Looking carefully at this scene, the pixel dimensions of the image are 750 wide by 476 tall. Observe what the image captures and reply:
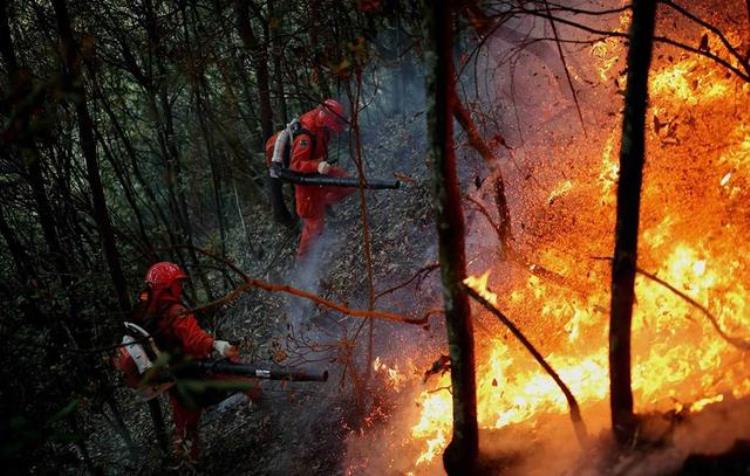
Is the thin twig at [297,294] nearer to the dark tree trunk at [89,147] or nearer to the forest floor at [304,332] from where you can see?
the forest floor at [304,332]

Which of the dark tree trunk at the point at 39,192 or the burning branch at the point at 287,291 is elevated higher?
the dark tree trunk at the point at 39,192

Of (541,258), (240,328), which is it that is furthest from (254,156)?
(541,258)

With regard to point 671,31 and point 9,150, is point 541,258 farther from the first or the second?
point 9,150

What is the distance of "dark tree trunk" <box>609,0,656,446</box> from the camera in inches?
122

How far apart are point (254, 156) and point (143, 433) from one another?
7071mm

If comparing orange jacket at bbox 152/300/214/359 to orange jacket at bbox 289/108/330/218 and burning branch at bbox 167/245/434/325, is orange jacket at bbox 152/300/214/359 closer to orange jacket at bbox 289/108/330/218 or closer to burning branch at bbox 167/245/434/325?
burning branch at bbox 167/245/434/325

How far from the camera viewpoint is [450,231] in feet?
12.1

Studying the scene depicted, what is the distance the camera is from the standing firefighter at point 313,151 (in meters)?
9.26

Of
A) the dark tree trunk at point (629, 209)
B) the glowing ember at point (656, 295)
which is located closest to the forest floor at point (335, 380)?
the dark tree trunk at point (629, 209)

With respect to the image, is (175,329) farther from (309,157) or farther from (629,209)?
(629,209)

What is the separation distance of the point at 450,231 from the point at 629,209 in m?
1.15

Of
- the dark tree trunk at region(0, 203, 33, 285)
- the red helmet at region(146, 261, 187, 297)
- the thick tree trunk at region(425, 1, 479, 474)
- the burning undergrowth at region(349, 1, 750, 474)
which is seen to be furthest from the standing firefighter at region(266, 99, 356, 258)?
the thick tree trunk at region(425, 1, 479, 474)

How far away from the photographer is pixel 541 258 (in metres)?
7.16

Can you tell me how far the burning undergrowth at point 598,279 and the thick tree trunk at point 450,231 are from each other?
0.71 feet
